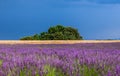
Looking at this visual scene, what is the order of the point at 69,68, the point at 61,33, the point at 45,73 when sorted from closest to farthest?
the point at 45,73
the point at 69,68
the point at 61,33

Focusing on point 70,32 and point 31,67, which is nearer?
point 31,67

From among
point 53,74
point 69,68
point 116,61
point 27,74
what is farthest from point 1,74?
point 116,61

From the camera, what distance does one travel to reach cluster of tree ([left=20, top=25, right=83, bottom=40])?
1186 inches

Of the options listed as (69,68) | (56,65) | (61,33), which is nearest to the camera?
(69,68)

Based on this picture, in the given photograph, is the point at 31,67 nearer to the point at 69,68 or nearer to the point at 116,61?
the point at 69,68

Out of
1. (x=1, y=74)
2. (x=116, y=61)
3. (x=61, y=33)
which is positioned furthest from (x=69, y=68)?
(x=61, y=33)

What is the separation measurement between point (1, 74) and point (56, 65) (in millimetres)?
1120

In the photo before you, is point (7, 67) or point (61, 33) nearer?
point (7, 67)

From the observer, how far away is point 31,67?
4.92m

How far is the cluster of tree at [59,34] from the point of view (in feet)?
98.8

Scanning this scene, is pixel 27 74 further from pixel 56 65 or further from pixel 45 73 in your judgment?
pixel 56 65

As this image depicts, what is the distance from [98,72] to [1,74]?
1.30 m

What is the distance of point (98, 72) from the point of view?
480 centimetres

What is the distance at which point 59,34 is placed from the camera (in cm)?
3025
